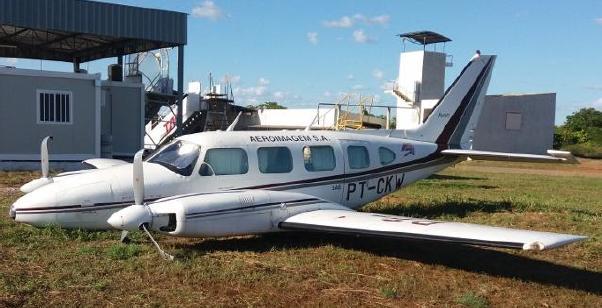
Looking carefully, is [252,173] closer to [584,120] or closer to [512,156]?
[512,156]

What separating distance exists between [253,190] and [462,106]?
744 cm

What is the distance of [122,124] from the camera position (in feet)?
90.3

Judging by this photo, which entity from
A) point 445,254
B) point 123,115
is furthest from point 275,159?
point 123,115

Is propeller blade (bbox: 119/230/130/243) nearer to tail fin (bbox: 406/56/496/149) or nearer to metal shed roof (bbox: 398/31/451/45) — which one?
tail fin (bbox: 406/56/496/149)

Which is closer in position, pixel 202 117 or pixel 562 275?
pixel 562 275

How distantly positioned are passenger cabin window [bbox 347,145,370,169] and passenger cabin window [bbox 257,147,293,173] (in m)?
1.52

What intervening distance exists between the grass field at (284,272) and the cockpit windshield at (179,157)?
1227 millimetres

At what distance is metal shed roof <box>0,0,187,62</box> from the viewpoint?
2445 cm

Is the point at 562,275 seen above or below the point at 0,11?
below

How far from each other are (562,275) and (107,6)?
898 inches

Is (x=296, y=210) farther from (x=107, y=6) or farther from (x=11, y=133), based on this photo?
(x=107, y=6)

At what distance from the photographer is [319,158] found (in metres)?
11.5

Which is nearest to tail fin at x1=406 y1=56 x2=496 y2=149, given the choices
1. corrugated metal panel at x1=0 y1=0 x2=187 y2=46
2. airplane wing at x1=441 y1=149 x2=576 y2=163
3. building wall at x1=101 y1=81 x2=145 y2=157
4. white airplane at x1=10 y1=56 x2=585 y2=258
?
airplane wing at x1=441 y1=149 x2=576 y2=163

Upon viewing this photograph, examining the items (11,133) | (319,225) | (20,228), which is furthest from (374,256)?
(11,133)
